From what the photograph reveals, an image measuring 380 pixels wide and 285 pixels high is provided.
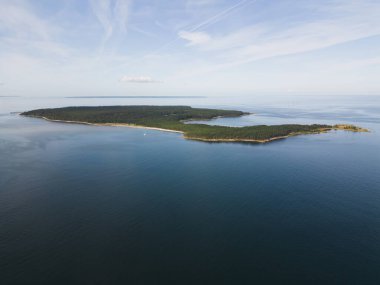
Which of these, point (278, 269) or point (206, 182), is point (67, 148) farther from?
point (278, 269)

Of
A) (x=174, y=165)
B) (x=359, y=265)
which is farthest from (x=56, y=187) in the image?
(x=359, y=265)

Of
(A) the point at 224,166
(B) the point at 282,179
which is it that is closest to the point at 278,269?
(B) the point at 282,179

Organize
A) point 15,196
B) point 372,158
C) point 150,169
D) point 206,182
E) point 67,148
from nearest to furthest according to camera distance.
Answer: point 15,196, point 206,182, point 150,169, point 372,158, point 67,148

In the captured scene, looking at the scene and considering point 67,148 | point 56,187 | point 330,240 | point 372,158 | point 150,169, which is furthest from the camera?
point 67,148

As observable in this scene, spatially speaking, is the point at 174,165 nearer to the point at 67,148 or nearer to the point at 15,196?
the point at 15,196

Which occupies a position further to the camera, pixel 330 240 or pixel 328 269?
pixel 330 240

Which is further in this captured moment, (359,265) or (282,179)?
(282,179)
